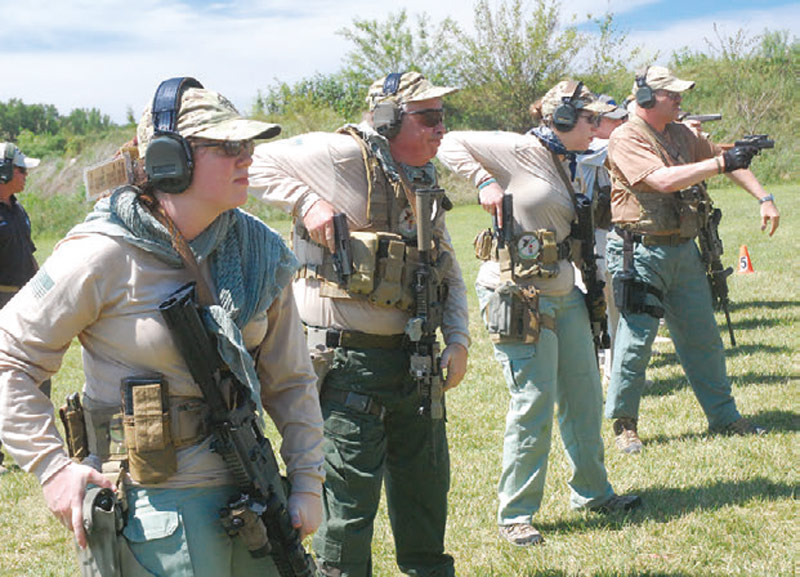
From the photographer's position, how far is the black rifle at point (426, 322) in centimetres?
400

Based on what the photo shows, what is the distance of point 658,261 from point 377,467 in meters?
3.36

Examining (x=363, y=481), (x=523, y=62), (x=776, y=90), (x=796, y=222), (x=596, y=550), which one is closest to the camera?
(x=363, y=481)

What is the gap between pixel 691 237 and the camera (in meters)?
6.63

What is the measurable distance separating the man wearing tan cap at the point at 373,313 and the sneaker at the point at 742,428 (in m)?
3.24

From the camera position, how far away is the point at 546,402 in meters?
5.13

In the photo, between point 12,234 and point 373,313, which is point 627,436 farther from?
point 12,234

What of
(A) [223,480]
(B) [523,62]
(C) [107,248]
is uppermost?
(B) [523,62]

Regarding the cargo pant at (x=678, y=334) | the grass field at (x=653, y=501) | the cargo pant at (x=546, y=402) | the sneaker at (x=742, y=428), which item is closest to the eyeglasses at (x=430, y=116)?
the cargo pant at (x=546, y=402)

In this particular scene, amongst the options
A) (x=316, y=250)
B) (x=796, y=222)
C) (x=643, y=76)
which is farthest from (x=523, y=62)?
(x=316, y=250)

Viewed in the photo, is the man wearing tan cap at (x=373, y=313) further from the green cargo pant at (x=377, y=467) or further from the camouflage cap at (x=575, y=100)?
the camouflage cap at (x=575, y=100)

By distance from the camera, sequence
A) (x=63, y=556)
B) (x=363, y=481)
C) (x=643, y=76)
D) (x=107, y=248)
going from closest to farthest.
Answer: (x=107, y=248)
(x=363, y=481)
(x=63, y=556)
(x=643, y=76)

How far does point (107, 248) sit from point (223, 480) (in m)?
0.72

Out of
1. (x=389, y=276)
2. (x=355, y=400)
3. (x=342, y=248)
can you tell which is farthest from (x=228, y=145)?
(x=355, y=400)

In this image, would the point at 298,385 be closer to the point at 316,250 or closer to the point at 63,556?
the point at 316,250
